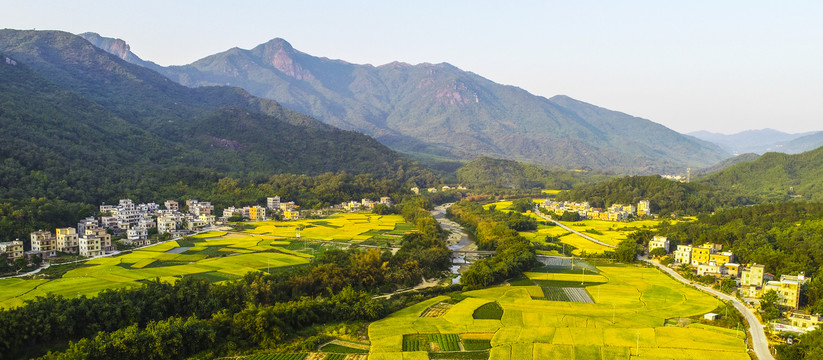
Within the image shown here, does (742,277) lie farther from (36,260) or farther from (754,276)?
(36,260)

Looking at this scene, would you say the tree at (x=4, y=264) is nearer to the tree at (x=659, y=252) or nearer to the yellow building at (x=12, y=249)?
the yellow building at (x=12, y=249)

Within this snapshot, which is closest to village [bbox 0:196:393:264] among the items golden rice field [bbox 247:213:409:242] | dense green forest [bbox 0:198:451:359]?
golden rice field [bbox 247:213:409:242]

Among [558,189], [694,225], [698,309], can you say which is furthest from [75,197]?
[558,189]

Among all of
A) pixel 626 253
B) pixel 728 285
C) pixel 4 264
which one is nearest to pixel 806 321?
pixel 728 285

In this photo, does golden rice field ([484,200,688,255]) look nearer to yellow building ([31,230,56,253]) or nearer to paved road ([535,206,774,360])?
paved road ([535,206,774,360])

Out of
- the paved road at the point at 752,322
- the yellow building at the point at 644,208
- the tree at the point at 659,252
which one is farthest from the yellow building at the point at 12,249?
the yellow building at the point at 644,208

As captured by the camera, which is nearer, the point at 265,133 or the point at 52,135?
the point at 52,135

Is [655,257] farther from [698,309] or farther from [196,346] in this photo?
[196,346]
